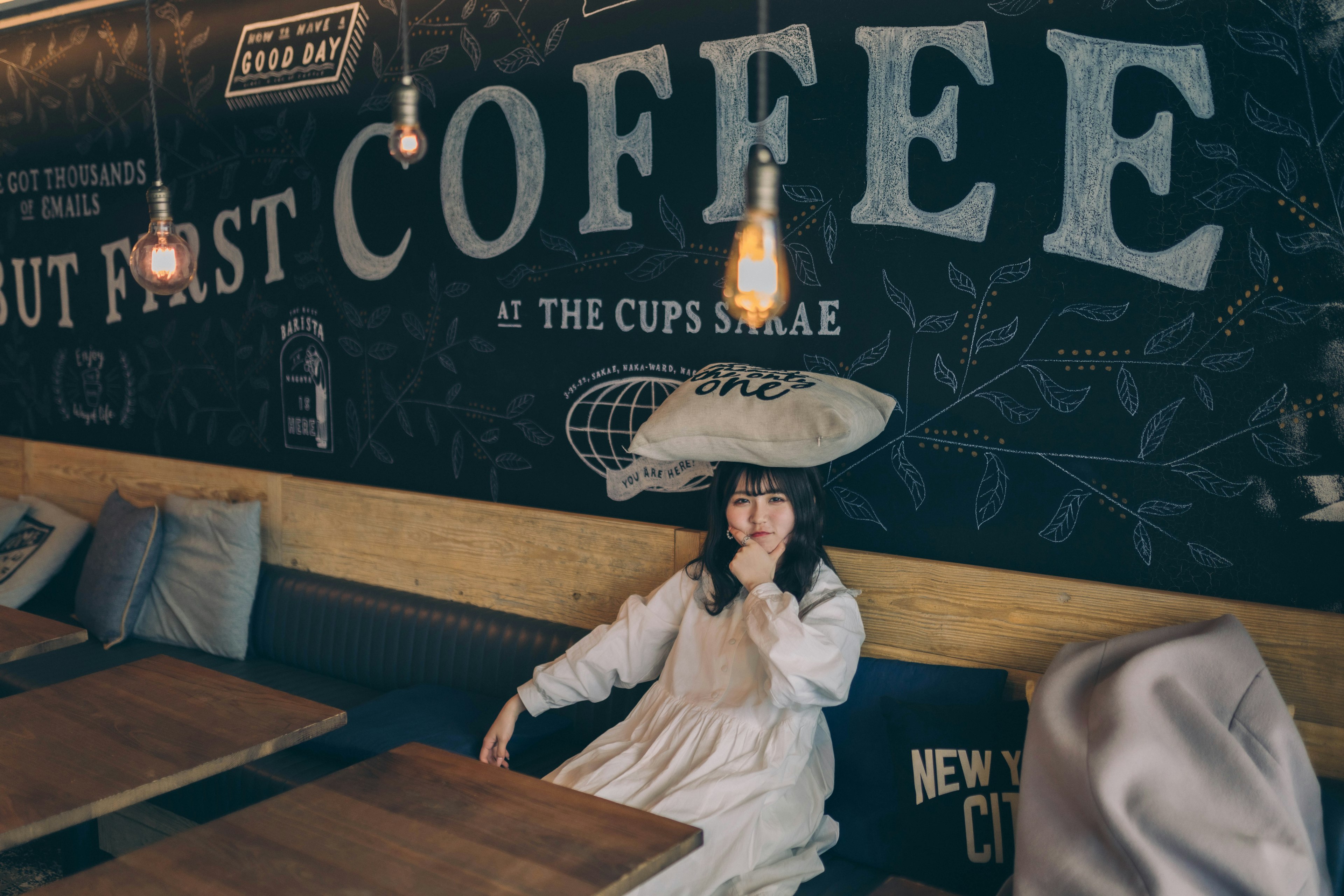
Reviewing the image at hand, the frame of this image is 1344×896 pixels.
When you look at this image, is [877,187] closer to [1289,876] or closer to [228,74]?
[1289,876]

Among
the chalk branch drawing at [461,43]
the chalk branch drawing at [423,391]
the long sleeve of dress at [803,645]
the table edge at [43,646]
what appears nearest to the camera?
the long sleeve of dress at [803,645]

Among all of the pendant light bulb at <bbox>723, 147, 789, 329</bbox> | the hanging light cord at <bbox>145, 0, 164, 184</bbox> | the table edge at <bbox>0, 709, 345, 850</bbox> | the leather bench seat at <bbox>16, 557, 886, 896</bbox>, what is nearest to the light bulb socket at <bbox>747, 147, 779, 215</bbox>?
the pendant light bulb at <bbox>723, 147, 789, 329</bbox>

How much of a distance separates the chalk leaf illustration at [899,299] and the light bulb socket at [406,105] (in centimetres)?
111

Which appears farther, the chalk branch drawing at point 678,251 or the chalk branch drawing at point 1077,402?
the chalk branch drawing at point 678,251

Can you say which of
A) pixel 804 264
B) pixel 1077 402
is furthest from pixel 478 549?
pixel 1077 402

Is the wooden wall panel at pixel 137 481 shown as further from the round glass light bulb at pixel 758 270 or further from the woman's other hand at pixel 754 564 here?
the round glass light bulb at pixel 758 270

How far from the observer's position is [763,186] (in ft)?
4.52

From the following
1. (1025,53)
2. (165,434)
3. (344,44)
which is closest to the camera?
(1025,53)

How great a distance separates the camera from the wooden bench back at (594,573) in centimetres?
185

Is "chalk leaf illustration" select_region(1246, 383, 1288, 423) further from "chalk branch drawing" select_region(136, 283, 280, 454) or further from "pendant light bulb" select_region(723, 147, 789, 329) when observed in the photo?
"chalk branch drawing" select_region(136, 283, 280, 454)

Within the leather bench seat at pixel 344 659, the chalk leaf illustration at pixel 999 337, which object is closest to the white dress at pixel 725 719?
the leather bench seat at pixel 344 659

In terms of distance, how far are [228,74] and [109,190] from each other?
865 mm

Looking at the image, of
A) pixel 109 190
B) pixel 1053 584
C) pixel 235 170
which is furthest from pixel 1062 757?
pixel 109 190

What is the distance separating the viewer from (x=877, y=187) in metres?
2.25
